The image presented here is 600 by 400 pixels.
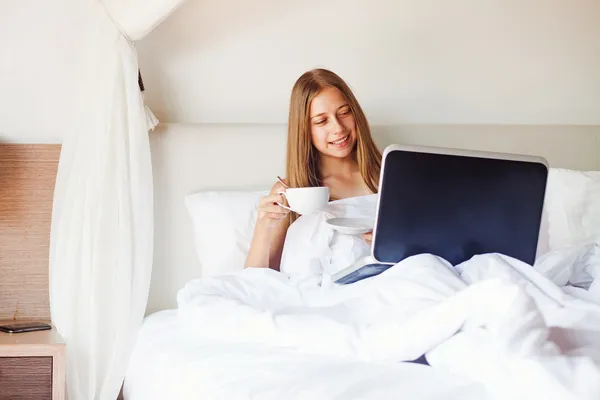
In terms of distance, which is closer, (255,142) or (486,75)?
(255,142)

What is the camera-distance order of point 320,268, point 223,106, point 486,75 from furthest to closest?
point 486,75 < point 223,106 < point 320,268

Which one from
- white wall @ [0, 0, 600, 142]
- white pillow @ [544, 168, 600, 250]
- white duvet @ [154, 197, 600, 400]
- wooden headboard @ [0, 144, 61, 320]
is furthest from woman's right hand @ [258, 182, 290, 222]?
white pillow @ [544, 168, 600, 250]

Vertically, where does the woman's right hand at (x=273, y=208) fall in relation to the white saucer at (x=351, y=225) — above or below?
above

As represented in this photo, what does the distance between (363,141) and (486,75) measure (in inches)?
30.8

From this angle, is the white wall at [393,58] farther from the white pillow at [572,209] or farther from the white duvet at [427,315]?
the white duvet at [427,315]

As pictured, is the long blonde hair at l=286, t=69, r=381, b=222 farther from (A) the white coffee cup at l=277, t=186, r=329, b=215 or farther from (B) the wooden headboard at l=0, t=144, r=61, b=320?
(B) the wooden headboard at l=0, t=144, r=61, b=320

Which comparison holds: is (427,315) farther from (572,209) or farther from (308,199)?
(572,209)

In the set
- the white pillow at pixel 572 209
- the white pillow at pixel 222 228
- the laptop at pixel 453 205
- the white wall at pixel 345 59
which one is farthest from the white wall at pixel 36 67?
the white pillow at pixel 572 209

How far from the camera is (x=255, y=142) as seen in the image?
8.64 feet

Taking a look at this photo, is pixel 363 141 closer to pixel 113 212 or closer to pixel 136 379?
pixel 113 212

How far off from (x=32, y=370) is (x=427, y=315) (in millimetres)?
1310

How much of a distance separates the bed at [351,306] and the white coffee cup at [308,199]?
0.20 m

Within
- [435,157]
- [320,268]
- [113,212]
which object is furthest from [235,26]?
[435,157]

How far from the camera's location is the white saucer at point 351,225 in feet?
6.70
